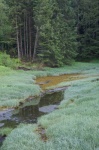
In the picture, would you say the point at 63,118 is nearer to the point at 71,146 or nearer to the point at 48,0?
the point at 71,146

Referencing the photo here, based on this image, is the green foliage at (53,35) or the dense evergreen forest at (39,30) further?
the dense evergreen forest at (39,30)

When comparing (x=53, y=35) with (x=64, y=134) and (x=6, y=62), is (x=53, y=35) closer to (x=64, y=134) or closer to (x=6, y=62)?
(x=6, y=62)

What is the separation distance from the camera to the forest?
39.5 ft

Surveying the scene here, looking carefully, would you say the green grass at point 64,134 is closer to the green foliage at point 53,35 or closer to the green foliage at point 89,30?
the green foliage at point 53,35

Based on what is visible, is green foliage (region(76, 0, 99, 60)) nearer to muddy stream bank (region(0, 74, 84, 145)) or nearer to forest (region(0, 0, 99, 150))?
forest (region(0, 0, 99, 150))

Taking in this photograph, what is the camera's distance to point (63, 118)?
556 inches

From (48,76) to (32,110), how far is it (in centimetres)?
1811

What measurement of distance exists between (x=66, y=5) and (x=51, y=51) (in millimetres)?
10965

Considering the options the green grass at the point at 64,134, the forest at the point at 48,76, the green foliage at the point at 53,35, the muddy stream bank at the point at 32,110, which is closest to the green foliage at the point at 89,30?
the forest at the point at 48,76

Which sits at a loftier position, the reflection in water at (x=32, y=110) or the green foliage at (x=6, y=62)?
the reflection in water at (x=32, y=110)

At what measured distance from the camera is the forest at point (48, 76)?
12.1 m

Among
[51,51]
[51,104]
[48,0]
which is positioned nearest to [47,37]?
[51,51]

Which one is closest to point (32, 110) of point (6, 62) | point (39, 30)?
point (6, 62)

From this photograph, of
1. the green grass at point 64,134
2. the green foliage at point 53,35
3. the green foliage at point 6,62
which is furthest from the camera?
the green foliage at point 53,35
